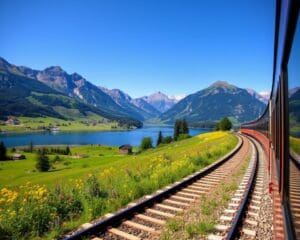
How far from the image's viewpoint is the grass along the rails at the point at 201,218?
21.3ft

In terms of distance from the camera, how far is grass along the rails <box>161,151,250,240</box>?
649cm

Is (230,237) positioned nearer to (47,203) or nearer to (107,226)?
(107,226)

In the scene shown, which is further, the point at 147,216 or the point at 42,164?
the point at 42,164

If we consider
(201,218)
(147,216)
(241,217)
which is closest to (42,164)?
(147,216)

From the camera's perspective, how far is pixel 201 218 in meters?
7.57

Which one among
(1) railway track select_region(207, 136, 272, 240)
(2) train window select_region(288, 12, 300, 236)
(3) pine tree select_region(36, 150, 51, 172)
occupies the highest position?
(2) train window select_region(288, 12, 300, 236)

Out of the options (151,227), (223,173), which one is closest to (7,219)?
(151,227)

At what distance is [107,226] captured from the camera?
6672mm

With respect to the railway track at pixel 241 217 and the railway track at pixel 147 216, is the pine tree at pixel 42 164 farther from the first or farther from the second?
the railway track at pixel 241 217

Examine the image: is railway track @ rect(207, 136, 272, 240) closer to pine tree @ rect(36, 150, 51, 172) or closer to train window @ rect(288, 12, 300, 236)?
train window @ rect(288, 12, 300, 236)

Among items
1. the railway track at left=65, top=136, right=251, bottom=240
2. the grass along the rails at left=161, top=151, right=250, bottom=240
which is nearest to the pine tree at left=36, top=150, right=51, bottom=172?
the railway track at left=65, top=136, right=251, bottom=240

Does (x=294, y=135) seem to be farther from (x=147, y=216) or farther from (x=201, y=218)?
(x=147, y=216)

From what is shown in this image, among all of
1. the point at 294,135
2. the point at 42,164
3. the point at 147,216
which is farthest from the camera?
the point at 42,164

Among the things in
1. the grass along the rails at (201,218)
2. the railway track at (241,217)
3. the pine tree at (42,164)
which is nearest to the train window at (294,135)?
the railway track at (241,217)
